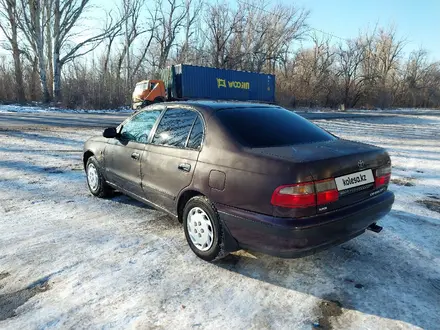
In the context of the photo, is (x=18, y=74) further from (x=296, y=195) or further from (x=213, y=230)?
(x=296, y=195)

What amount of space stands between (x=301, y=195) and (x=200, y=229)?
108 cm

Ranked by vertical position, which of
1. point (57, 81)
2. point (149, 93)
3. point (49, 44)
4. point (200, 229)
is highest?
point (49, 44)

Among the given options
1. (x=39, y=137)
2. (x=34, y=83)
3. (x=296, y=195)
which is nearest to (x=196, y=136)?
(x=296, y=195)

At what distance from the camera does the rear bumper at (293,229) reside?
244 centimetres

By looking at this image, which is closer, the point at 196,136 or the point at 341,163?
the point at 341,163

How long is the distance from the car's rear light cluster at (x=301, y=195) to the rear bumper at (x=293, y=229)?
119 millimetres

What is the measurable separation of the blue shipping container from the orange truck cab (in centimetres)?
201

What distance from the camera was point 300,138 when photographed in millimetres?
3189

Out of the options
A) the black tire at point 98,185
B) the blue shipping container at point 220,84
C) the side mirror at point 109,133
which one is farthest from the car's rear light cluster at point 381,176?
the blue shipping container at point 220,84

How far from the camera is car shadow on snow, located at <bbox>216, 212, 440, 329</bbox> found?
245cm

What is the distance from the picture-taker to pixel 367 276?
2.85 meters

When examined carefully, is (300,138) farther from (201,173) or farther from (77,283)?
(77,283)

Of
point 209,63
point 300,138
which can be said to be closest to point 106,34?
point 209,63

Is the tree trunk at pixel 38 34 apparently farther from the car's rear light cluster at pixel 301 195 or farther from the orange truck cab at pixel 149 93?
the car's rear light cluster at pixel 301 195
